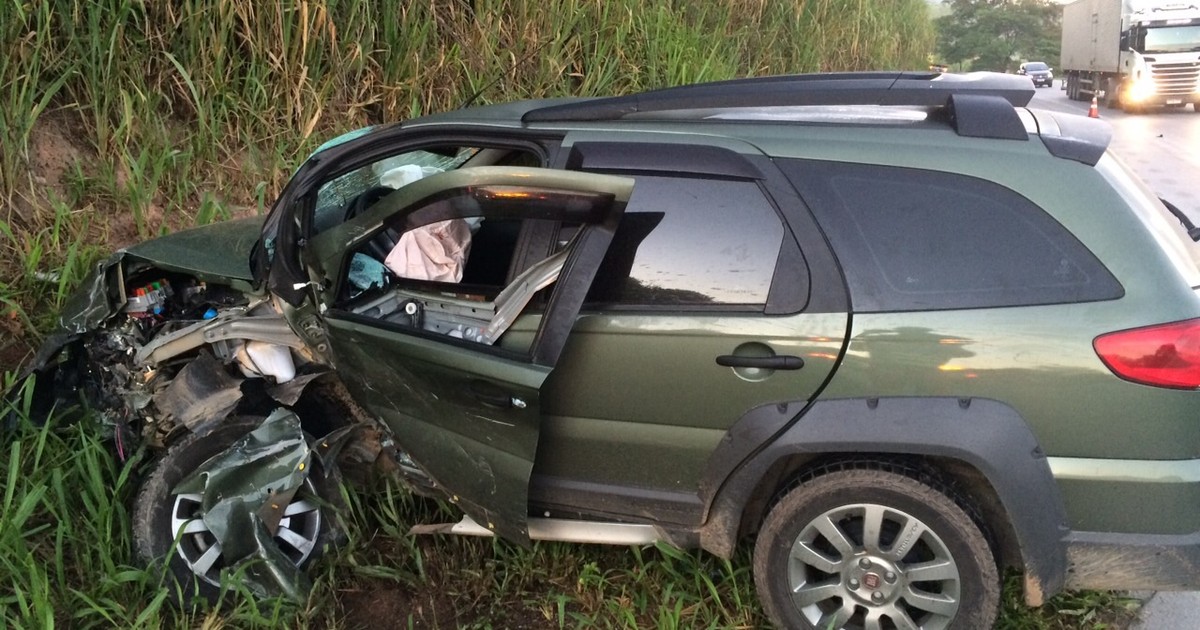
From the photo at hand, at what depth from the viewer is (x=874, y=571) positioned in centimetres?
250

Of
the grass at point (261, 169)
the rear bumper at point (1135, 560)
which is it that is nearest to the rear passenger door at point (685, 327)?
the grass at point (261, 169)

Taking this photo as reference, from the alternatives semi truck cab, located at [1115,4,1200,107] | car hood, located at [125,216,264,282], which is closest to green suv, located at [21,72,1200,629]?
car hood, located at [125,216,264,282]

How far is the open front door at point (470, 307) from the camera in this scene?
2.43 metres

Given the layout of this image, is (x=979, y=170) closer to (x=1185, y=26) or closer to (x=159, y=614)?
(x=159, y=614)

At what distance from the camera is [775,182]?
2443mm

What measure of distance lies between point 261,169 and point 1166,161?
1126 cm

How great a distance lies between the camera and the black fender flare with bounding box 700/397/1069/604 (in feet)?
7.47

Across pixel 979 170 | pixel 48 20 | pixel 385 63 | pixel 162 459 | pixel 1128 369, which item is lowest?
pixel 162 459

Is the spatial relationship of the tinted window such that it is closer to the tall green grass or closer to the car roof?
the car roof

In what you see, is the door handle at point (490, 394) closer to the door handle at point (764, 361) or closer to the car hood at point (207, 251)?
the door handle at point (764, 361)

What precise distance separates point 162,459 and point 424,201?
55.3 inches

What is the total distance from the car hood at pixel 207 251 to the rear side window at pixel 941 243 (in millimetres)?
2087

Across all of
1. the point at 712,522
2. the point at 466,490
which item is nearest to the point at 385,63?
the point at 466,490

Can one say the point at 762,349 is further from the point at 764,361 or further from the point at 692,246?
the point at 692,246
